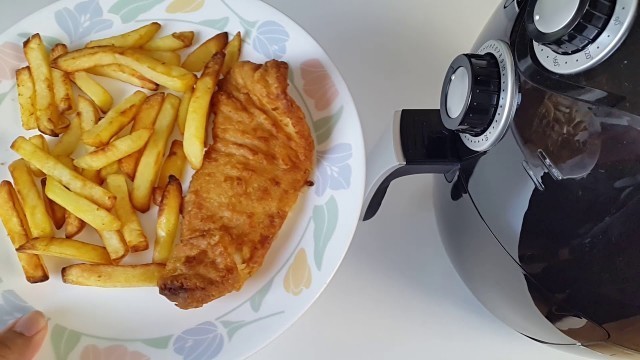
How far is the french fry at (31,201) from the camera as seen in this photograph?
3.16ft

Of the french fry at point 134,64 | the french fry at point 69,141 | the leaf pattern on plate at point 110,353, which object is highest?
the french fry at point 134,64

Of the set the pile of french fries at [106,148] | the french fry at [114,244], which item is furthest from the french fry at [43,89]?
the french fry at [114,244]

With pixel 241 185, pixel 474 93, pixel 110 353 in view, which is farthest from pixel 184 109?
pixel 474 93

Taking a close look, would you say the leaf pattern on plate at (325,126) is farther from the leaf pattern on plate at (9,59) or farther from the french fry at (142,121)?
the leaf pattern on plate at (9,59)

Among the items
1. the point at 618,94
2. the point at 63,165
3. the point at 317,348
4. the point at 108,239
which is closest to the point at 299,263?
the point at 317,348

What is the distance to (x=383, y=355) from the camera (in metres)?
0.99

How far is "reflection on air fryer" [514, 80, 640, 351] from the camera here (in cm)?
61

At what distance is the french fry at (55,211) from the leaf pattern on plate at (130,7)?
1.03 feet

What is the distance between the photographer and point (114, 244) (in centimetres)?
94

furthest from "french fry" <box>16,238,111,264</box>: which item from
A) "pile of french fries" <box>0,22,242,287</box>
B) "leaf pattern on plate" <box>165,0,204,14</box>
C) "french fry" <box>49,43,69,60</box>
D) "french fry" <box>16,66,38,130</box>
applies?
"leaf pattern on plate" <box>165,0,204,14</box>

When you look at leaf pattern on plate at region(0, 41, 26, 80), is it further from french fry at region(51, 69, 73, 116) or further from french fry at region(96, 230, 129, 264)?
french fry at region(96, 230, 129, 264)

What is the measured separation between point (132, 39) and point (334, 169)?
0.41 meters

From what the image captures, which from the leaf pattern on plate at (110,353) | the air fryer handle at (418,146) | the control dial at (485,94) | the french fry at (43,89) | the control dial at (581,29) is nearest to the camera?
the control dial at (581,29)

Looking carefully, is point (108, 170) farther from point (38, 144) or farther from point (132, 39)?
point (132, 39)
